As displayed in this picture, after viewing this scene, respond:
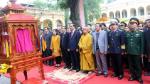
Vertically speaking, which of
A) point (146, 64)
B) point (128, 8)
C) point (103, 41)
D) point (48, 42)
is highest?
point (128, 8)

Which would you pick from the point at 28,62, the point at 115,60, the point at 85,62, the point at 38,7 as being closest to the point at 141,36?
the point at 115,60

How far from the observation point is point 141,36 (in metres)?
6.41

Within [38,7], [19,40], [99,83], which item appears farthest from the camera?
[38,7]

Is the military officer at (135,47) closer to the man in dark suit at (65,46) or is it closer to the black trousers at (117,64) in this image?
the black trousers at (117,64)

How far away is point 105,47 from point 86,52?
2.85 feet

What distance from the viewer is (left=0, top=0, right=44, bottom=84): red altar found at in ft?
19.3

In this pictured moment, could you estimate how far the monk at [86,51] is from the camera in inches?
309

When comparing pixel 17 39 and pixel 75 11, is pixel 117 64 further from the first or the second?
pixel 75 11

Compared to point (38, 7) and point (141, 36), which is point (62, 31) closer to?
point (141, 36)

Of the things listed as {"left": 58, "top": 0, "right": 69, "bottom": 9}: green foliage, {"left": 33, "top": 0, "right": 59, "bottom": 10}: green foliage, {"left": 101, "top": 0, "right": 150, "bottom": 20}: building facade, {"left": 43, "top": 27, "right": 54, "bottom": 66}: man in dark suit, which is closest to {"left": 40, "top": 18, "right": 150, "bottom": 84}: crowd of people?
{"left": 43, "top": 27, "right": 54, "bottom": 66}: man in dark suit

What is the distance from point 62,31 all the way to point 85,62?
1.86 metres

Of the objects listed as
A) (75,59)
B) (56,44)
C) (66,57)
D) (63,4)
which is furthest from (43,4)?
(75,59)

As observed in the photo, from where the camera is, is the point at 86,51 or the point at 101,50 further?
the point at 86,51

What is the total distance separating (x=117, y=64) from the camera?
716 cm
